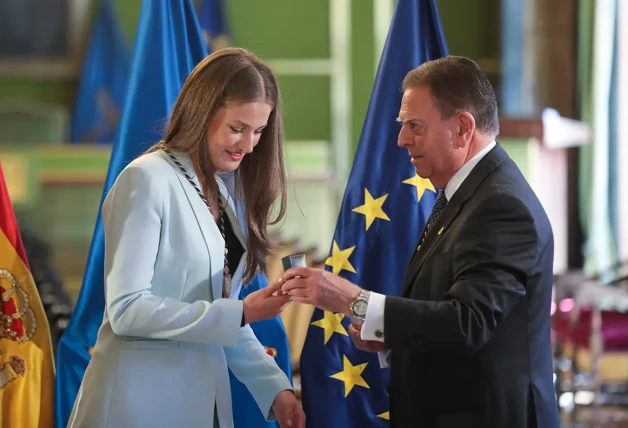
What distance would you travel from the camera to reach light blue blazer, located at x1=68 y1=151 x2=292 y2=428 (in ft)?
7.18

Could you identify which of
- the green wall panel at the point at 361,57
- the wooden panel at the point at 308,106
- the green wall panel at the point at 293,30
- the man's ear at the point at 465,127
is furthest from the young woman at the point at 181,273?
the green wall panel at the point at 293,30

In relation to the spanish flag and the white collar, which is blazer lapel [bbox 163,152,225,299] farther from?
the spanish flag

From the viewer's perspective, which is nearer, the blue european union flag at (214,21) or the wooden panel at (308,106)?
the blue european union flag at (214,21)

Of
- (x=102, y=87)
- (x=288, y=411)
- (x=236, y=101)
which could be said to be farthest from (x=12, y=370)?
(x=102, y=87)

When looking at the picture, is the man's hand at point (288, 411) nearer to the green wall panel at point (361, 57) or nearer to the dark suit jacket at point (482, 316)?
the dark suit jacket at point (482, 316)

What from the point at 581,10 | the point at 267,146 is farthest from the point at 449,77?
the point at 581,10

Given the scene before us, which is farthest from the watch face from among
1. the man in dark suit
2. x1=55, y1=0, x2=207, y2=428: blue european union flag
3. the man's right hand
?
x1=55, y1=0, x2=207, y2=428: blue european union flag

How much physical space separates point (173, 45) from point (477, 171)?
1.32 meters

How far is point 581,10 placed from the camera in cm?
920

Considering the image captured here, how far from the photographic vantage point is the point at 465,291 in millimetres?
2094

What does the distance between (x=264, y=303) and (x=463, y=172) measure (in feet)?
1.87

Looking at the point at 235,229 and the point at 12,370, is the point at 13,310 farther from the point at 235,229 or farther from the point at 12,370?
the point at 235,229

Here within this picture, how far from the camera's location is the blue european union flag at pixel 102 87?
10.4m

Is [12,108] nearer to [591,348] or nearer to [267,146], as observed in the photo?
[591,348]
